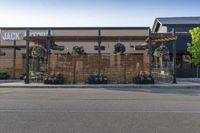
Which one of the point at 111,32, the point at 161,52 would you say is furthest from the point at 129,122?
the point at 111,32

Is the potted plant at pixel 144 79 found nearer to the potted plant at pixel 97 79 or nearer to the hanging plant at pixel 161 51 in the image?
the potted plant at pixel 97 79

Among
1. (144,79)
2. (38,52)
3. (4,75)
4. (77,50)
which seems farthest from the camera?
(77,50)

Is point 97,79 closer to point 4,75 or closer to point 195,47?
point 4,75

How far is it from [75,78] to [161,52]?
34.5 feet

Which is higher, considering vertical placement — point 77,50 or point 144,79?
point 77,50

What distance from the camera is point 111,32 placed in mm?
47000

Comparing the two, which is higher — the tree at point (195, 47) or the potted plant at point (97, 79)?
the tree at point (195, 47)

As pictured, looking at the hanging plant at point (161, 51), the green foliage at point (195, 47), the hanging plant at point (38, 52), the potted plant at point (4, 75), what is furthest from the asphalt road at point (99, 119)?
the green foliage at point (195, 47)

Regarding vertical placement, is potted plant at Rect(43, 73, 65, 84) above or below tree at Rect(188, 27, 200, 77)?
below

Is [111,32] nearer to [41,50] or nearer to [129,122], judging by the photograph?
[41,50]

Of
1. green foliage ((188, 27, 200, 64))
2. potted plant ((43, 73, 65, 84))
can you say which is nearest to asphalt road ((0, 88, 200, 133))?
potted plant ((43, 73, 65, 84))

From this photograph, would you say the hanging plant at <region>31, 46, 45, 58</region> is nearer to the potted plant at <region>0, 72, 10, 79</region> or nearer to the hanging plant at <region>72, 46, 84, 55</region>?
the potted plant at <region>0, 72, 10, 79</region>

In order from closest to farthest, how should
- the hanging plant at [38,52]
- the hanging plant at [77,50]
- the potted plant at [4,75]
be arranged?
the hanging plant at [38,52], the potted plant at [4,75], the hanging plant at [77,50]

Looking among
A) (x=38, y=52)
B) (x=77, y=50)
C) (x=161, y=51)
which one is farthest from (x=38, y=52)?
(x=161, y=51)
